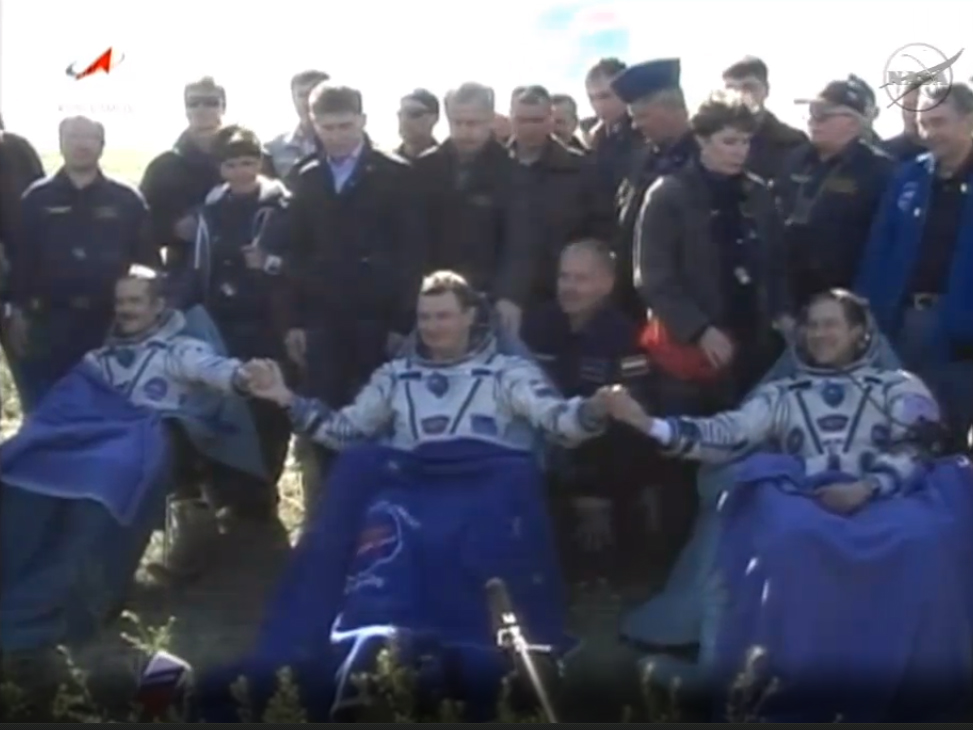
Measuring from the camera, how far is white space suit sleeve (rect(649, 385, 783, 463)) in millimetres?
4176

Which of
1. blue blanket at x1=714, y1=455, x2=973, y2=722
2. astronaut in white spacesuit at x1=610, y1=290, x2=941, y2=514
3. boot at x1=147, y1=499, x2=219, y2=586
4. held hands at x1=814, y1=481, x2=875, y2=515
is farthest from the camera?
boot at x1=147, y1=499, x2=219, y2=586

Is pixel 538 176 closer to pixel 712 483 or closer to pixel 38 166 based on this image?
pixel 712 483

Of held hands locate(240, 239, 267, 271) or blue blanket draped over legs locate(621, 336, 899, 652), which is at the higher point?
held hands locate(240, 239, 267, 271)

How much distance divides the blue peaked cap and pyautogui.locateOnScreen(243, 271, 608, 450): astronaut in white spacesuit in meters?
0.59

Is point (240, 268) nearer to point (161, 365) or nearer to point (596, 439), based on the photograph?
point (161, 365)

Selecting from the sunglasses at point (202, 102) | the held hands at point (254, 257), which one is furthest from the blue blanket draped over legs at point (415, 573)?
the sunglasses at point (202, 102)

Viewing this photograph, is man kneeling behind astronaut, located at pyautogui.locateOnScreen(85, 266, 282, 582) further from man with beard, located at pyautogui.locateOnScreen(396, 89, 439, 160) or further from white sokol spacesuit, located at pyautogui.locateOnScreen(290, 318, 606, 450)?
man with beard, located at pyautogui.locateOnScreen(396, 89, 439, 160)

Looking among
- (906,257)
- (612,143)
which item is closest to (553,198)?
(612,143)

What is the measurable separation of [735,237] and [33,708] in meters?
1.97

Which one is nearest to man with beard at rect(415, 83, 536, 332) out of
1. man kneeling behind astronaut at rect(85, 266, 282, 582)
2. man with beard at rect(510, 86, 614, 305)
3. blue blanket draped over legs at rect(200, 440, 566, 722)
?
man with beard at rect(510, 86, 614, 305)

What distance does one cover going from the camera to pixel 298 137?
4648 mm

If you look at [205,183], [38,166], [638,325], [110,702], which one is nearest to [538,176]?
[638,325]

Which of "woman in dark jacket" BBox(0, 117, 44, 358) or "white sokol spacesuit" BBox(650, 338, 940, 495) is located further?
"woman in dark jacket" BBox(0, 117, 44, 358)

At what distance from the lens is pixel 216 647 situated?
4266mm
